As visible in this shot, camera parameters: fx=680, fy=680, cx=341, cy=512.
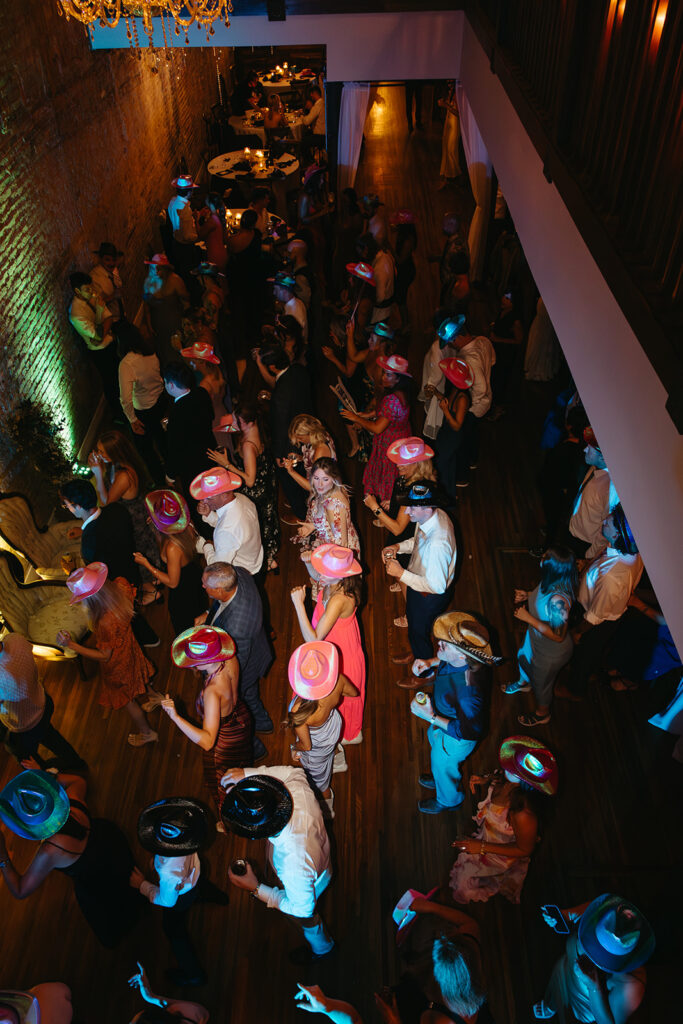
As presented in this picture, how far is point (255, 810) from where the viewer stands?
2600 mm

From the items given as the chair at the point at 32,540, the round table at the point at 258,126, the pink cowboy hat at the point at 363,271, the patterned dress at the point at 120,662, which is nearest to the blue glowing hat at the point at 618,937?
the patterned dress at the point at 120,662

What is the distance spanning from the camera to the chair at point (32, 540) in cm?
471

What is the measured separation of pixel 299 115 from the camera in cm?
1341

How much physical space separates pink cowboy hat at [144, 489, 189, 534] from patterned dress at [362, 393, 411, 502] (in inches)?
67.2

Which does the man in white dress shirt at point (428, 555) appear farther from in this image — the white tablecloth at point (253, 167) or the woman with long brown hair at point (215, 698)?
the white tablecloth at point (253, 167)

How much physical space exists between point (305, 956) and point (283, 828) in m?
1.24

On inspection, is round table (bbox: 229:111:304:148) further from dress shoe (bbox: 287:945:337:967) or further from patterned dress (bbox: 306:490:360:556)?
dress shoe (bbox: 287:945:337:967)

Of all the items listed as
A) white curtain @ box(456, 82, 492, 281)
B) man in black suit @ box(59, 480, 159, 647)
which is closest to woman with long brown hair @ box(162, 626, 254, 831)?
man in black suit @ box(59, 480, 159, 647)

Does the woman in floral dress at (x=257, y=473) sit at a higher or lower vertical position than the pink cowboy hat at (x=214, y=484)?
lower

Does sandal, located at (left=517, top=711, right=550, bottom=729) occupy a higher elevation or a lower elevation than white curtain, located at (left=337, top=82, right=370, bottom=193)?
lower

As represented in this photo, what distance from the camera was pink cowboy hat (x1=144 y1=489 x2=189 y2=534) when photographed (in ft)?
13.3

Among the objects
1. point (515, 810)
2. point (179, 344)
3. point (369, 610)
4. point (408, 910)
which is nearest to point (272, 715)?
point (369, 610)

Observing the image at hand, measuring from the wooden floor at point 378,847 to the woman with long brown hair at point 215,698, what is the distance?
78 cm

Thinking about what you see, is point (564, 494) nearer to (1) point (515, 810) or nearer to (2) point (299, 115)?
(1) point (515, 810)
